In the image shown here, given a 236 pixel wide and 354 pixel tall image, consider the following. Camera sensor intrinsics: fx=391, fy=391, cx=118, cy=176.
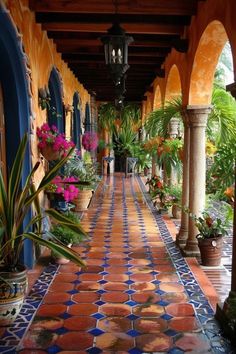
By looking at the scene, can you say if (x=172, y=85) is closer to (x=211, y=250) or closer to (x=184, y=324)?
→ (x=211, y=250)

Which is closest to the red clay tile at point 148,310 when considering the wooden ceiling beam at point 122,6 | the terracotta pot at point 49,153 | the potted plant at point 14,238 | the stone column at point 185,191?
the potted plant at point 14,238

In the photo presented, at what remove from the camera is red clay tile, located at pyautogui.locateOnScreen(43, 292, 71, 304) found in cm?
360

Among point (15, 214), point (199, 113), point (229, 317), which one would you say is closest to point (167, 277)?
point (229, 317)

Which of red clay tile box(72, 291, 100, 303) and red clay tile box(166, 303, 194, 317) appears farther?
red clay tile box(72, 291, 100, 303)

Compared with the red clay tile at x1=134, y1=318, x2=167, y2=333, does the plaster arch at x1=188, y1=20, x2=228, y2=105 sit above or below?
above

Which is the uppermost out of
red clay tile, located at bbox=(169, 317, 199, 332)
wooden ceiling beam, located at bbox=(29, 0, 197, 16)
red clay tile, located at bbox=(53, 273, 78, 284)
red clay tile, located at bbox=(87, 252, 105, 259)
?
wooden ceiling beam, located at bbox=(29, 0, 197, 16)

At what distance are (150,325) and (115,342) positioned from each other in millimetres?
A: 385

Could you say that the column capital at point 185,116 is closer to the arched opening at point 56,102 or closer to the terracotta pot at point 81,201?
the arched opening at point 56,102

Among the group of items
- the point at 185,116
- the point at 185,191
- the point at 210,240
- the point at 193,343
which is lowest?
the point at 193,343

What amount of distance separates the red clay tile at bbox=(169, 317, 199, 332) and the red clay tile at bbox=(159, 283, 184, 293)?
594 mm

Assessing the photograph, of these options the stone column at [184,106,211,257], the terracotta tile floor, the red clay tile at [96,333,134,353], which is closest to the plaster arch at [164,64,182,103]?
the stone column at [184,106,211,257]

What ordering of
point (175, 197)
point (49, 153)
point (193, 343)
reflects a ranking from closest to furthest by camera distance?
1. point (193, 343)
2. point (49, 153)
3. point (175, 197)

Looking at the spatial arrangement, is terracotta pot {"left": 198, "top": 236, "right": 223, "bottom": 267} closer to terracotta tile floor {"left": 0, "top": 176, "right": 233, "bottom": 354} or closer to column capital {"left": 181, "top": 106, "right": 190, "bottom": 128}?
terracotta tile floor {"left": 0, "top": 176, "right": 233, "bottom": 354}

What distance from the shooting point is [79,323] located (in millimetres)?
3170
